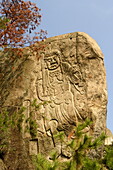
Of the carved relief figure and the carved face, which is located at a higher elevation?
the carved face

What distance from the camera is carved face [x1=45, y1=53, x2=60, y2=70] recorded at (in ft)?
27.6

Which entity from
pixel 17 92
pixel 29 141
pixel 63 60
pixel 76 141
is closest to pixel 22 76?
pixel 17 92

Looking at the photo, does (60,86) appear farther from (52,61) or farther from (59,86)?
(52,61)

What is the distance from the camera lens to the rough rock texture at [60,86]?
7.73 m

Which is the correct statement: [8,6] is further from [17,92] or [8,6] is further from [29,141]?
[29,141]

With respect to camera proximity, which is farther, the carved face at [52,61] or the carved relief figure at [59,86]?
the carved face at [52,61]

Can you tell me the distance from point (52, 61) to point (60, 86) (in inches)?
28.3

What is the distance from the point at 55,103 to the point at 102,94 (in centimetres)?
106

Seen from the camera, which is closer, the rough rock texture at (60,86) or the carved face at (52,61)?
the rough rock texture at (60,86)

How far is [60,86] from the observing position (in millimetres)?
8125

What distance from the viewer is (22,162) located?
7.80m

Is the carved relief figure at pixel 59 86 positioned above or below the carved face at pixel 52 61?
below

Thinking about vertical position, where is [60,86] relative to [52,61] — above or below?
below

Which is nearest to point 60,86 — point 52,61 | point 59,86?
point 59,86
